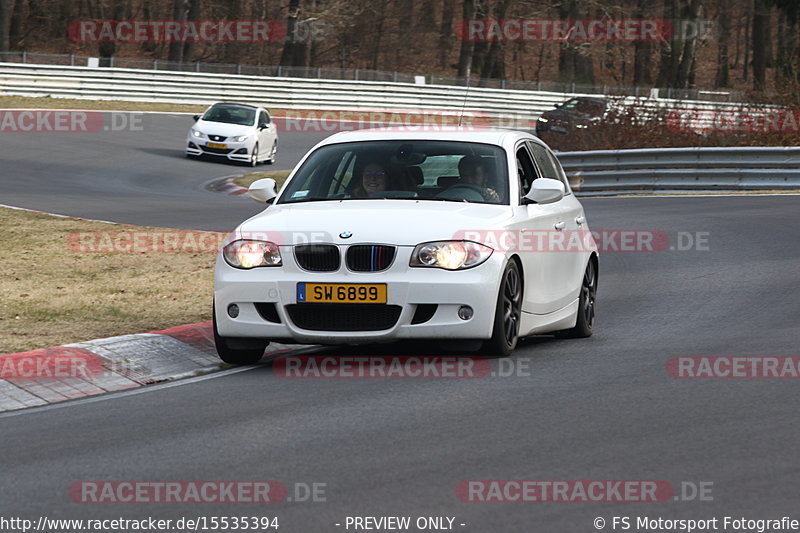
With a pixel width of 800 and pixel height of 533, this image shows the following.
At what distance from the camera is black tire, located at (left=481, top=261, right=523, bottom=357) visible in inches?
360

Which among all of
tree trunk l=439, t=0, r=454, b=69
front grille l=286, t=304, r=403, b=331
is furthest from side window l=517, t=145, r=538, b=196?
tree trunk l=439, t=0, r=454, b=69

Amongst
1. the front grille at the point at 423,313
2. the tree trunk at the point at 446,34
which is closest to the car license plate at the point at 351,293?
the front grille at the point at 423,313

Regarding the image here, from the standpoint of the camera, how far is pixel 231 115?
3594 centimetres

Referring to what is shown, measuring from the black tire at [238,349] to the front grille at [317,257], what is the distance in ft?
2.03

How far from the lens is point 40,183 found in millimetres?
27844

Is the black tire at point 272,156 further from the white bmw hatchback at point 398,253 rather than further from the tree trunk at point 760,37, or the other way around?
the tree trunk at point 760,37

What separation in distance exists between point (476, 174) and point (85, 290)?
15.6 feet

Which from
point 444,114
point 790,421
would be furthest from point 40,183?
point 444,114

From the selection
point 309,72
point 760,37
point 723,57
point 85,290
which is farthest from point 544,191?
point 723,57

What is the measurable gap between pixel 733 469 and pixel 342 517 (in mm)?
1814

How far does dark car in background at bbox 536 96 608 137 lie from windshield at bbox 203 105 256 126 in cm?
738

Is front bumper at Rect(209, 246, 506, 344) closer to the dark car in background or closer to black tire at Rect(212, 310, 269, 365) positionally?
black tire at Rect(212, 310, 269, 365)

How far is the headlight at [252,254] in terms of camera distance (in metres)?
9.11

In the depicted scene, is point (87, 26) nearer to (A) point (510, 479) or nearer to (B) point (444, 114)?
(B) point (444, 114)
